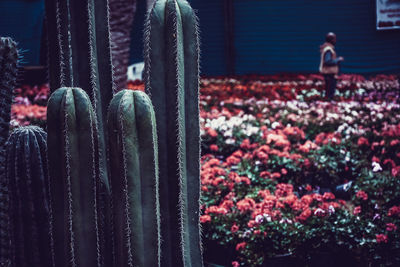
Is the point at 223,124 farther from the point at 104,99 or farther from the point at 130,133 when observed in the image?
the point at 130,133

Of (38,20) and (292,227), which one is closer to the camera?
(292,227)

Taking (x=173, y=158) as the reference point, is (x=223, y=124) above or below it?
below

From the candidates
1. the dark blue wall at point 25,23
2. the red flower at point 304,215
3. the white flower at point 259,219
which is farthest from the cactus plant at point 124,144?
the dark blue wall at point 25,23

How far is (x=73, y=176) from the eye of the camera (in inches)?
99.8

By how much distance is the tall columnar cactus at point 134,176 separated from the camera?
2.49m

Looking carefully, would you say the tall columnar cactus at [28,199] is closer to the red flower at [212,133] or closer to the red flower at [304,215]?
the red flower at [304,215]

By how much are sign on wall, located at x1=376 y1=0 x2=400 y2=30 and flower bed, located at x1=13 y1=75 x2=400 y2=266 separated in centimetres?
573

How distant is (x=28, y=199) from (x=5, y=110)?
1.61ft

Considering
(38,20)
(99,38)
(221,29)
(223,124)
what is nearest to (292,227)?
(99,38)

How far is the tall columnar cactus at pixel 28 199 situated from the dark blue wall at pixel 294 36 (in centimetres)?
1381

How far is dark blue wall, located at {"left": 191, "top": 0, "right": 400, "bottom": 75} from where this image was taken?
15969mm

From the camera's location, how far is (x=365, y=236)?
4230mm

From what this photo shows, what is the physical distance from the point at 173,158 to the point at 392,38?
47.4 feet

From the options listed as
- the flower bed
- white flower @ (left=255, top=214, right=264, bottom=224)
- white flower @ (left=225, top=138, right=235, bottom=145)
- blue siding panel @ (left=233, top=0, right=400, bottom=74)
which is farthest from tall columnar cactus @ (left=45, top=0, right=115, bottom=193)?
blue siding panel @ (left=233, top=0, right=400, bottom=74)
